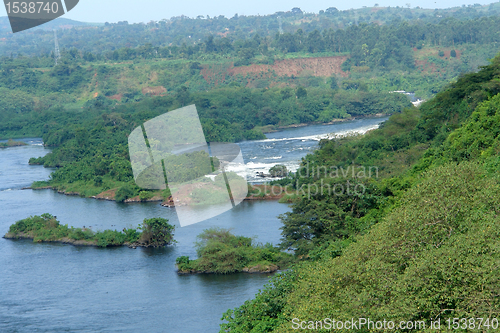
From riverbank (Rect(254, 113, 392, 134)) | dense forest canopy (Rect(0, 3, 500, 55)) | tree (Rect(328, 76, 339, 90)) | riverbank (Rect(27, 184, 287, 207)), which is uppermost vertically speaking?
dense forest canopy (Rect(0, 3, 500, 55))

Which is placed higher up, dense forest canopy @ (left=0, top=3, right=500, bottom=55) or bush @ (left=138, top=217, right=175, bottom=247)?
dense forest canopy @ (left=0, top=3, right=500, bottom=55)

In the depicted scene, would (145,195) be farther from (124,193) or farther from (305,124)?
(305,124)

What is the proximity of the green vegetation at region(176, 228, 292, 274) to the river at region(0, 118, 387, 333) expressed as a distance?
301mm

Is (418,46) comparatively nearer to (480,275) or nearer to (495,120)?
(495,120)

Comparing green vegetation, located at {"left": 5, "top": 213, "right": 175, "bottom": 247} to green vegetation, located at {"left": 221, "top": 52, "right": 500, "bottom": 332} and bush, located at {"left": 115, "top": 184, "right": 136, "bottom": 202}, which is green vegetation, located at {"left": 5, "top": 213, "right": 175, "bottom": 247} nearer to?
bush, located at {"left": 115, "top": 184, "right": 136, "bottom": 202}

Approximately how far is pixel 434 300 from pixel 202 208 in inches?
810

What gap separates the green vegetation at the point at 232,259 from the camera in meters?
20.4

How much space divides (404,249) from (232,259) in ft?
37.1

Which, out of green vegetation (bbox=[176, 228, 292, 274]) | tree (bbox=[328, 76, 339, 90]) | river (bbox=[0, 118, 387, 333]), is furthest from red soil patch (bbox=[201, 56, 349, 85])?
green vegetation (bbox=[176, 228, 292, 274])

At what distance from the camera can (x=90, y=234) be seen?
25.3 metres

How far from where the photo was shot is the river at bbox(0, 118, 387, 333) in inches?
704

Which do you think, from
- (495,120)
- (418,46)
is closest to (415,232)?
(495,120)

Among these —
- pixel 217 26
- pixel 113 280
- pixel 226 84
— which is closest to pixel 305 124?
pixel 226 84

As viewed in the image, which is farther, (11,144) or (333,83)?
(333,83)
